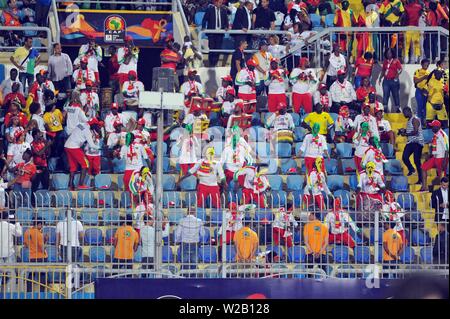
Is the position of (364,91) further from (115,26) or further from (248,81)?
(115,26)

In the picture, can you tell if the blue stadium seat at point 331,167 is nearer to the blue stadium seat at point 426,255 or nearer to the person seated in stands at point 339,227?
the person seated in stands at point 339,227

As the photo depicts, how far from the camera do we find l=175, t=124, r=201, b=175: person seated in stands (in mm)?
23516

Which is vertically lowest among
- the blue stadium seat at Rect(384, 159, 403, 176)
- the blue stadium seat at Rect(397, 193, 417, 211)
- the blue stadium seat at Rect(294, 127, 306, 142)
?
the blue stadium seat at Rect(397, 193, 417, 211)

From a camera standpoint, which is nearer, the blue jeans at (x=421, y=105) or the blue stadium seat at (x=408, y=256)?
the blue stadium seat at (x=408, y=256)

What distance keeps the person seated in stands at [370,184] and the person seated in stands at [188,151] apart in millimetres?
2340

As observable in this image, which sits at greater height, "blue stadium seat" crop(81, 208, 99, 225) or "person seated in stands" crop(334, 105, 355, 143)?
"person seated in stands" crop(334, 105, 355, 143)

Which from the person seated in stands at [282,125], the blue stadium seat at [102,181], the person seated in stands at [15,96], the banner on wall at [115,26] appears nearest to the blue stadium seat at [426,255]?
the person seated in stands at [282,125]

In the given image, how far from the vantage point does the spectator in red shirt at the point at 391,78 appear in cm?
2558

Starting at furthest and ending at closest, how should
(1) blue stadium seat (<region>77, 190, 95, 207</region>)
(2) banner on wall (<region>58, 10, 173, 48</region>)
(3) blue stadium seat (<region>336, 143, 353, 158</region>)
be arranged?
(2) banner on wall (<region>58, 10, 173, 48</region>), (3) blue stadium seat (<region>336, 143, 353, 158</region>), (1) blue stadium seat (<region>77, 190, 95, 207</region>)

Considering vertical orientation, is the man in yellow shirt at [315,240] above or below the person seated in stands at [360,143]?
below

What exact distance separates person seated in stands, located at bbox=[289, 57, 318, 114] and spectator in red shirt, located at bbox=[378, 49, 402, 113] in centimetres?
116

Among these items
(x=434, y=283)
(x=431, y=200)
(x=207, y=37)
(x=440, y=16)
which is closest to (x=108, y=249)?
(x=431, y=200)

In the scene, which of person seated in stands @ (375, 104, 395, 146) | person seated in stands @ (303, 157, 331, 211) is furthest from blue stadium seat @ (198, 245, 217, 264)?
person seated in stands @ (375, 104, 395, 146)

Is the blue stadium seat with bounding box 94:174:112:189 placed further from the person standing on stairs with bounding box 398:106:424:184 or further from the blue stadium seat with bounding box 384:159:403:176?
the person standing on stairs with bounding box 398:106:424:184
